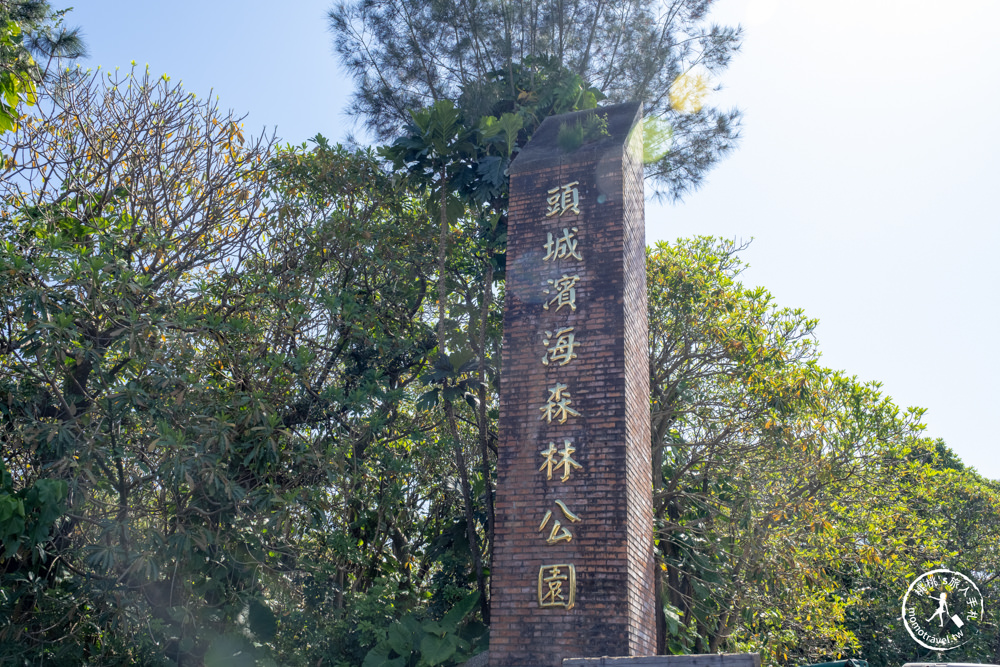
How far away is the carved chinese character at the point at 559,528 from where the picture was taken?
7.14m

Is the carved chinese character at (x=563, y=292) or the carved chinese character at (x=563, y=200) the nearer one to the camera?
the carved chinese character at (x=563, y=292)

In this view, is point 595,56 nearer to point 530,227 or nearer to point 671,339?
point 671,339

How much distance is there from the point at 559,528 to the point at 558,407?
1.08 m

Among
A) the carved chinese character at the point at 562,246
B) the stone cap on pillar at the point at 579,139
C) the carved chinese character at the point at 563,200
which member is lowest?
the carved chinese character at the point at 562,246

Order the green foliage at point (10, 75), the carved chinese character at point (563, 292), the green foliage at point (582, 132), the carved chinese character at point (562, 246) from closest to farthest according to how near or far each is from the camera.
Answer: the green foliage at point (10, 75) → the carved chinese character at point (563, 292) → the carved chinese character at point (562, 246) → the green foliage at point (582, 132)

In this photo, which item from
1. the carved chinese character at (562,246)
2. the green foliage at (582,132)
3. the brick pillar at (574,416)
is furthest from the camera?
the green foliage at (582,132)

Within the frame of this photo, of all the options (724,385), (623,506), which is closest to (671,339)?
(724,385)

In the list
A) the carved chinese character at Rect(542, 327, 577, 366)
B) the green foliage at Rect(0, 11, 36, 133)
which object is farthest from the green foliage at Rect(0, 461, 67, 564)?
the carved chinese character at Rect(542, 327, 577, 366)

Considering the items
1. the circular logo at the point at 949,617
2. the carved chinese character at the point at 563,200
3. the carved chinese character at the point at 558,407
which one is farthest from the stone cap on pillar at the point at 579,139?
the circular logo at the point at 949,617

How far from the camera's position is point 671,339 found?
39.0 feet

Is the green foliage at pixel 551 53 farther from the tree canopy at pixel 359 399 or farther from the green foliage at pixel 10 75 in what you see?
the green foliage at pixel 10 75

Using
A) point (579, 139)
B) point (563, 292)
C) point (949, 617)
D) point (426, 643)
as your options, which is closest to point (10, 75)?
point (563, 292)

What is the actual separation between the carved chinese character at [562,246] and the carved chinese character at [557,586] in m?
2.97

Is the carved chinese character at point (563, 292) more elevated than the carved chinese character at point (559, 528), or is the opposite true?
the carved chinese character at point (563, 292)
